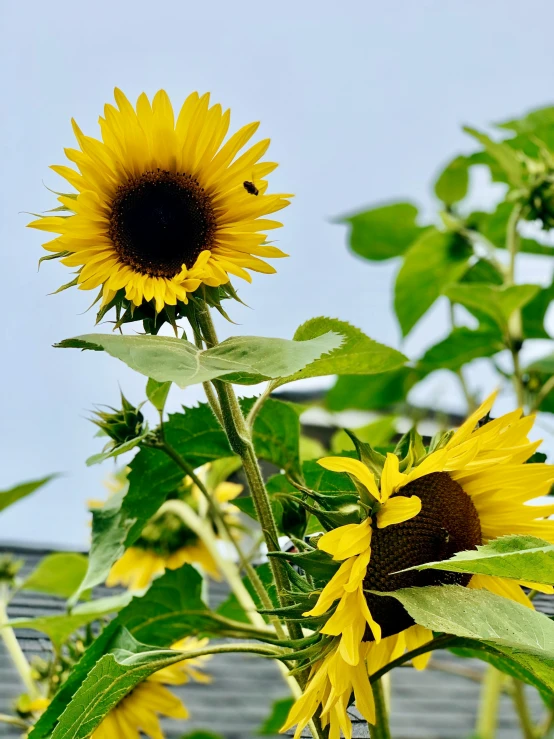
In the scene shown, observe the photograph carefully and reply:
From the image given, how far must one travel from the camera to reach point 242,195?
Result: 613 mm

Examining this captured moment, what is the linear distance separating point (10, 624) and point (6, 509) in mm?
345

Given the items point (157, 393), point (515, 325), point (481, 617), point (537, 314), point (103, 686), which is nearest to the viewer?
point (481, 617)

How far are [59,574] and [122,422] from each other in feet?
1.71

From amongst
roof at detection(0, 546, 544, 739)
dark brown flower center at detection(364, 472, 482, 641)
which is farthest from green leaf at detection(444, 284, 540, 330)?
roof at detection(0, 546, 544, 739)

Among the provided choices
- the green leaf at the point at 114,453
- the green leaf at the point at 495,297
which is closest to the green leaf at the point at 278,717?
the green leaf at the point at 495,297

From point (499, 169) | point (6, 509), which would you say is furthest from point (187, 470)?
point (499, 169)

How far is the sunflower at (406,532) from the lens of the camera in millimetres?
494

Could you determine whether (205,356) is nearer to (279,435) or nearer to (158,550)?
(279,435)

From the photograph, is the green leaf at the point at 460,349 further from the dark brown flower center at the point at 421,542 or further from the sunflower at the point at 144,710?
the dark brown flower center at the point at 421,542

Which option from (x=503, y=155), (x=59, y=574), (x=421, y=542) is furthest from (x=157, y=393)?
(x=503, y=155)

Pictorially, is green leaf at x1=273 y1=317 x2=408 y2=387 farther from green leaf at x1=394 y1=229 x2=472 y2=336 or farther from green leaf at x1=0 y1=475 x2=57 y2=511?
green leaf at x1=394 y1=229 x2=472 y2=336

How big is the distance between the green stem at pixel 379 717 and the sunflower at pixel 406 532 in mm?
21

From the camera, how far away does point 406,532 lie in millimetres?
521

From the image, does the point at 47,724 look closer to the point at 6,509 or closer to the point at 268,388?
the point at 268,388
